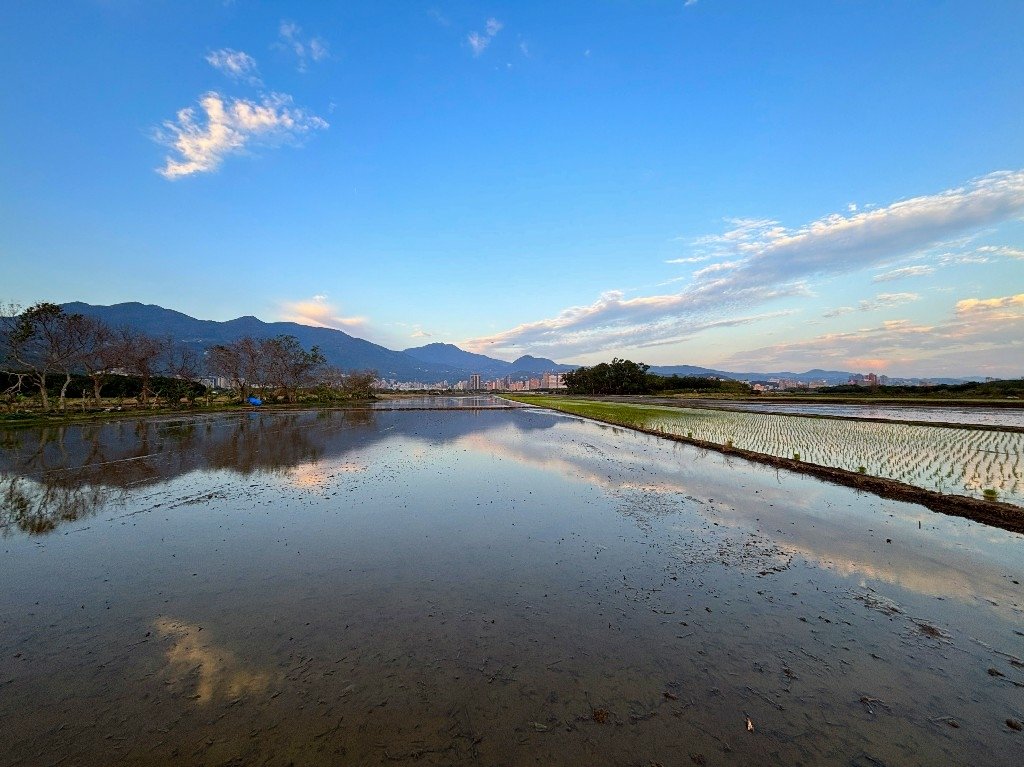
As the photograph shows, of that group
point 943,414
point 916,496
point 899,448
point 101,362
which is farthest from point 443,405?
point 916,496

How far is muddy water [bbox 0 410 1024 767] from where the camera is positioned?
397cm

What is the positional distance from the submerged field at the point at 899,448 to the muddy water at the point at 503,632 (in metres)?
4.65

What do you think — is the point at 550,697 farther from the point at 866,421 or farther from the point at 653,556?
the point at 866,421

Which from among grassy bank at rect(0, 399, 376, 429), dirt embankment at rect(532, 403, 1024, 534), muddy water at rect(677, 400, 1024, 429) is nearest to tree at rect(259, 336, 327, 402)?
grassy bank at rect(0, 399, 376, 429)

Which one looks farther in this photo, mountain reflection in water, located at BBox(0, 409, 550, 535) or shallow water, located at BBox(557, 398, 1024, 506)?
shallow water, located at BBox(557, 398, 1024, 506)

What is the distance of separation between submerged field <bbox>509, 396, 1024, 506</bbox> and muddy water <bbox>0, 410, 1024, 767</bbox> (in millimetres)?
4647

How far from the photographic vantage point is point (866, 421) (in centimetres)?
3309

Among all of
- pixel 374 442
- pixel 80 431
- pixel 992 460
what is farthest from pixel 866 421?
pixel 80 431

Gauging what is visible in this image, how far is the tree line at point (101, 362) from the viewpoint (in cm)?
3872

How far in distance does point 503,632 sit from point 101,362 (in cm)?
6308

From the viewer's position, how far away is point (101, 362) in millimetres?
47781

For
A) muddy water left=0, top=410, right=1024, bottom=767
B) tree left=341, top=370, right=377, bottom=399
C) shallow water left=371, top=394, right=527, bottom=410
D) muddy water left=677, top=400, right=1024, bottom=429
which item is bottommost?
shallow water left=371, top=394, right=527, bottom=410

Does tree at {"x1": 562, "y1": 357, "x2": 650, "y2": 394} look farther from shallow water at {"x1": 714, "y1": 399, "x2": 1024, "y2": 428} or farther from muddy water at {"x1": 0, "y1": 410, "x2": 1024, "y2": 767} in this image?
muddy water at {"x1": 0, "y1": 410, "x2": 1024, "y2": 767}

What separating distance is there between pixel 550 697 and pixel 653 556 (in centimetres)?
469
